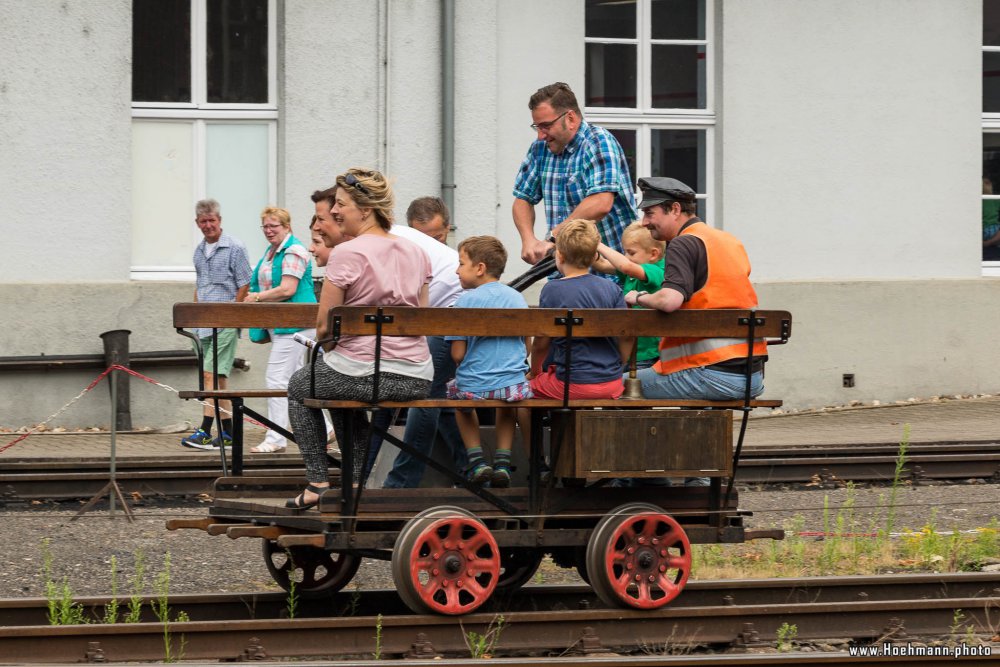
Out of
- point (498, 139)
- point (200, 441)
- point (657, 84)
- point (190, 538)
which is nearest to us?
point (190, 538)

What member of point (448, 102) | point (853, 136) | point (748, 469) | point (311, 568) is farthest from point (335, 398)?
point (853, 136)

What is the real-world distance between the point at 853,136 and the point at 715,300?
392 inches

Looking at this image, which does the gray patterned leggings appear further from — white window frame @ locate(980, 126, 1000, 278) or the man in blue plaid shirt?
white window frame @ locate(980, 126, 1000, 278)

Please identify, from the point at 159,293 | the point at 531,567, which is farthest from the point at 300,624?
the point at 159,293

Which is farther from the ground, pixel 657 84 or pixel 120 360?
pixel 657 84

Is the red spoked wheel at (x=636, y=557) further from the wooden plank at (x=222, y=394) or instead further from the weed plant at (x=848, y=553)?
the wooden plank at (x=222, y=394)

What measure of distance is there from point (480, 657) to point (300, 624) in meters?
0.72

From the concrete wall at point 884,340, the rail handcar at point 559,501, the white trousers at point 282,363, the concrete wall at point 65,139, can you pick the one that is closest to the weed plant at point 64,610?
the rail handcar at point 559,501

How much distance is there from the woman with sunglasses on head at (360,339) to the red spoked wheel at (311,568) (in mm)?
429

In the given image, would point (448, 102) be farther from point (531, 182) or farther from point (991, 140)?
point (531, 182)

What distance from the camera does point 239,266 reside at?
12.8 metres

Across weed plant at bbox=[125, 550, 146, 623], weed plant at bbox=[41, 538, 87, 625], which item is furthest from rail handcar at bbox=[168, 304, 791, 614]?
weed plant at bbox=[41, 538, 87, 625]

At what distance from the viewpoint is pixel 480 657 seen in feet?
18.9

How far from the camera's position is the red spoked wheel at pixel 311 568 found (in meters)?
6.68
